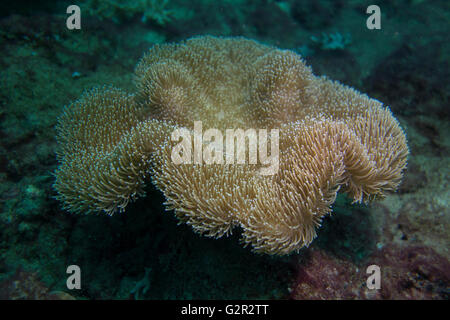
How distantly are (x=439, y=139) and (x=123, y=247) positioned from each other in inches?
237

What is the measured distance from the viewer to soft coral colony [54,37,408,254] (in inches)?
106

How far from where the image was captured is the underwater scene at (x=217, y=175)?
2.83 m

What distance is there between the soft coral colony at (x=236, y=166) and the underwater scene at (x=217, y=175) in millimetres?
23

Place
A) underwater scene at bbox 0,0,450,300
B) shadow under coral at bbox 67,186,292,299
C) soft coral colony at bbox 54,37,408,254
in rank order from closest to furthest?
1. soft coral colony at bbox 54,37,408,254
2. underwater scene at bbox 0,0,450,300
3. shadow under coral at bbox 67,186,292,299

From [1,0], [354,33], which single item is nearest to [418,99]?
[354,33]

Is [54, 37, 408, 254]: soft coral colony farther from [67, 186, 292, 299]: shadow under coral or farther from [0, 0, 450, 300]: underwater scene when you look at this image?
[67, 186, 292, 299]: shadow under coral

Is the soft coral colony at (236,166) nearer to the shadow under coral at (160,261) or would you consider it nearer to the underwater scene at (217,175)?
the underwater scene at (217,175)

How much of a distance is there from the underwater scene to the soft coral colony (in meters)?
0.02

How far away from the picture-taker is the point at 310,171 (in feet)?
8.95

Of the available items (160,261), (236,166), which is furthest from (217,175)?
→ (160,261)

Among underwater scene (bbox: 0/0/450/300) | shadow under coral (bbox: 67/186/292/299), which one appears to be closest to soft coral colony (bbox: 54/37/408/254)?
underwater scene (bbox: 0/0/450/300)

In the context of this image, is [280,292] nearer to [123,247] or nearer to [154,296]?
[154,296]

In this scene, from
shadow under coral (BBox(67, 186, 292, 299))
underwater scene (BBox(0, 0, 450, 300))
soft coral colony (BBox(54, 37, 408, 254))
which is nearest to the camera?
soft coral colony (BBox(54, 37, 408, 254))

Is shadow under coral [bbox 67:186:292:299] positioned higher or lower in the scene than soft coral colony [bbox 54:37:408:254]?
lower
